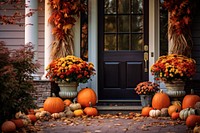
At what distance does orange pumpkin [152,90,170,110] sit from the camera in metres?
8.53

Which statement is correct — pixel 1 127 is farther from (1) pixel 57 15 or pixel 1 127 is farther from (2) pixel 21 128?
(1) pixel 57 15

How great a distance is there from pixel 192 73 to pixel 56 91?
2.76 m

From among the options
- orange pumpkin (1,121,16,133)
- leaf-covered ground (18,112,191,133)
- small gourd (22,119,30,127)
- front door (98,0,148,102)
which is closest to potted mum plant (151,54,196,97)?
front door (98,0,148,102)

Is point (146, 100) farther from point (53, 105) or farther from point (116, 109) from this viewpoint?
point (53, 105)

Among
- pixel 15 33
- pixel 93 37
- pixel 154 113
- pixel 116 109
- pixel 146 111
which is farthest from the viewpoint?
pixel 15 33

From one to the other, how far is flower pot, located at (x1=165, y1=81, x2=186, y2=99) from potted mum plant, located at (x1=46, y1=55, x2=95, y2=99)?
5.08 ft

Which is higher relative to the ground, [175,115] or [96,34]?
[96,34]

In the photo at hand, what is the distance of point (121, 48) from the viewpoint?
378 inches

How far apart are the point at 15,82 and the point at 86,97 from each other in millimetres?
2956

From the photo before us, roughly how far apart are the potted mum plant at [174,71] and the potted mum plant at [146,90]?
0.21 m

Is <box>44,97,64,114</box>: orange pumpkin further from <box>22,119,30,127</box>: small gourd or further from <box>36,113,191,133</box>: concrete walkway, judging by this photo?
<box>22,119,30,127</box>: small gourd

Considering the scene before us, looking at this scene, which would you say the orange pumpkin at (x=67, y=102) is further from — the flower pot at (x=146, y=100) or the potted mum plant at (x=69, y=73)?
the flower pot at (x=146, y=100)

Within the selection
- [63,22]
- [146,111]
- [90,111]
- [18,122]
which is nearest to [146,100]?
[146,111]

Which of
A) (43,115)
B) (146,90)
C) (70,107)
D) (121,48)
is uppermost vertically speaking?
(121,48)
